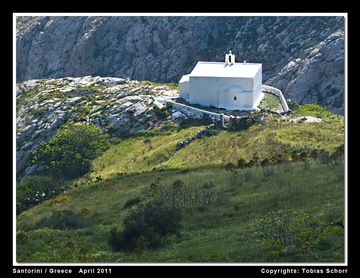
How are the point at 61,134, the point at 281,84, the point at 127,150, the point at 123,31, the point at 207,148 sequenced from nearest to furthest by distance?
the point at 207,148, the point at 127,150, the point at 61,134, the point at 281,84, the point at 123,31

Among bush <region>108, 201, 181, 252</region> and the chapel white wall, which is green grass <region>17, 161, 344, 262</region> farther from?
Answer: the chapel white wall

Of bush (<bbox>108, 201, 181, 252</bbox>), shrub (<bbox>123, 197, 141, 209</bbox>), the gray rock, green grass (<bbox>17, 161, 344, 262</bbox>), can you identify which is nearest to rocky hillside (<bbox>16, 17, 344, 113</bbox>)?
the gray rock

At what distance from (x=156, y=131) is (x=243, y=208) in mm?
33691

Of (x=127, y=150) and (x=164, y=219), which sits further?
(x=127, y=150)

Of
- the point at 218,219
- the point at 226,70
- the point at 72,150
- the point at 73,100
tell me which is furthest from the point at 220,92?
the point at 218,219

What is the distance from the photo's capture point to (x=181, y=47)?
129m

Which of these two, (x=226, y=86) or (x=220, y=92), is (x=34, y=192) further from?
(x=226, y=86)

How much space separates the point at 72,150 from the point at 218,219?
35.0 meters

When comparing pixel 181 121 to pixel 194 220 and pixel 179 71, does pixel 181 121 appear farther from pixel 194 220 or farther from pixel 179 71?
pixel 179 71

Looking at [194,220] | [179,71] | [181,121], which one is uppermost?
[179,71]

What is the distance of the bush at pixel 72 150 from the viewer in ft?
215

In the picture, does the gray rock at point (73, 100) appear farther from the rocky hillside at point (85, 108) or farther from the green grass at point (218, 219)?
the green grass at point (218, 219)

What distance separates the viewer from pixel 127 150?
66.1m

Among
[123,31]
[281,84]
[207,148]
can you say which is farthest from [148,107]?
[123,31]
